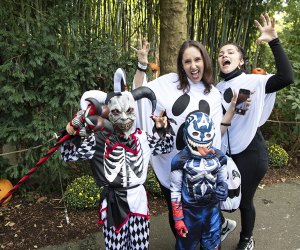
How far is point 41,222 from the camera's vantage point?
3656mm

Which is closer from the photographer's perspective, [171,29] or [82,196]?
[82,196]

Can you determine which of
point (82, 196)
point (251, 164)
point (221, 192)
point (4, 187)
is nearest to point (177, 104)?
point (221, 192)

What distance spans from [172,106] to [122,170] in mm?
677

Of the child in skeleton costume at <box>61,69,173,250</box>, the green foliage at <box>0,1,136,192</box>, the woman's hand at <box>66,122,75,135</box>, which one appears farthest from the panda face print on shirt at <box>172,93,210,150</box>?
the green foliage at <box>0,1,136,192</box>

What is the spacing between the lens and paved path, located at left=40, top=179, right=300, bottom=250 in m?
3.27

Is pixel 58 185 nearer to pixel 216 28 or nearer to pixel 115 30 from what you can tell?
pixel 115 30

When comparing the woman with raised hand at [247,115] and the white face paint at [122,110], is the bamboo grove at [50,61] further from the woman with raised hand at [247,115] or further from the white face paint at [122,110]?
the white face paint at [122,110]

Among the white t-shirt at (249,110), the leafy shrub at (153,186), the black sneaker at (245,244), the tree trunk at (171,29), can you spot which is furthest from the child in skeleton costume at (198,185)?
the tree trunk at (171,29)

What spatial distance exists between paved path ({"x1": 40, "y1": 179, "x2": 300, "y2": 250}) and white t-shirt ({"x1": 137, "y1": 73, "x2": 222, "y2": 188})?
976mm

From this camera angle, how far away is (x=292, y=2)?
527 cm

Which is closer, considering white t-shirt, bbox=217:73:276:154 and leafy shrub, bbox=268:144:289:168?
white t-shirt, bbox=217:73:276:154

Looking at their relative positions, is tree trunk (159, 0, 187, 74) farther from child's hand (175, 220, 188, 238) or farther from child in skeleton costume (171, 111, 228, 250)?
child's hand (175, 220, 188, 238)

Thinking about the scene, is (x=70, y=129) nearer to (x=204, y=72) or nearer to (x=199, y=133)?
(x=199, y=133)

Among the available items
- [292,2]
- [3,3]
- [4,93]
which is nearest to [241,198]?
[4,93]
